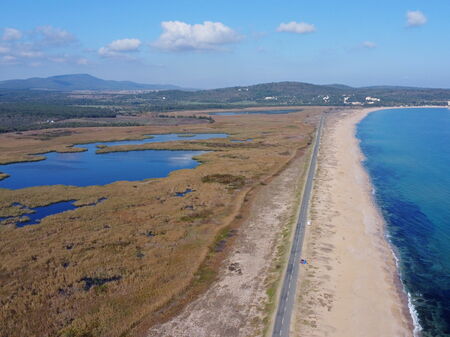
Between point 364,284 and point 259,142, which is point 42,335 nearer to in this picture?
point 364,284

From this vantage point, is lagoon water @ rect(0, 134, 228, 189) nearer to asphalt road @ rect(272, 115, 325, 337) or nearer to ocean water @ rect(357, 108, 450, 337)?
asphalt road @ rect(272, 115, 325, 337)

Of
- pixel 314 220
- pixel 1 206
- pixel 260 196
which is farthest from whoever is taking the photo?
pixel 260 196

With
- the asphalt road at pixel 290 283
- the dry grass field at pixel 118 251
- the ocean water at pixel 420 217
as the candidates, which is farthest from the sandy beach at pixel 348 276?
the dry grass field at pixel 118 251

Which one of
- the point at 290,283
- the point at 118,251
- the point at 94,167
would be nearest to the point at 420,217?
the point at 290,283

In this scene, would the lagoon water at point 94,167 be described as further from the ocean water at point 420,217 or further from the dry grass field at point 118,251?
the ocean water at point 420,217

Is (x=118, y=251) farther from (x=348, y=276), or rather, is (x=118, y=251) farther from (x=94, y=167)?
(x=94, y=167)

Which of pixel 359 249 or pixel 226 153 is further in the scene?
pixel 226 153

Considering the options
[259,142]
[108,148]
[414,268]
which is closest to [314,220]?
[414,268]
